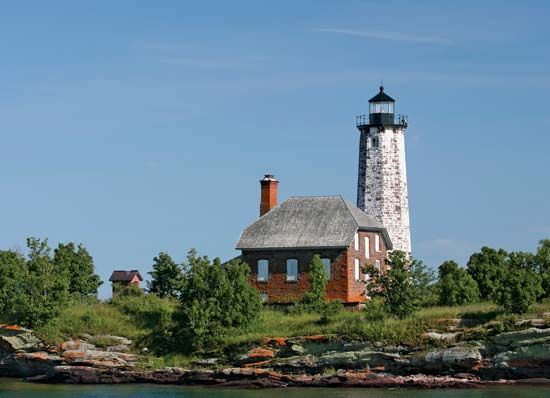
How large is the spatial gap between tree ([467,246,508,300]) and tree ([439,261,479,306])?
1.37m

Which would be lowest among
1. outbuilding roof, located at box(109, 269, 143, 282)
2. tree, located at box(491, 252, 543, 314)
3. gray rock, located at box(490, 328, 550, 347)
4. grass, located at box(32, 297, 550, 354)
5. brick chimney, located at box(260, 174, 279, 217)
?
gray rock, located at box(490, 328, 550, 347)

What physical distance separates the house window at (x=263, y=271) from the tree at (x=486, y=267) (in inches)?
425

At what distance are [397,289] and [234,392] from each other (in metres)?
10.3

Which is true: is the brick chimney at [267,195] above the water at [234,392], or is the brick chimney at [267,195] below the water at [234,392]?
above

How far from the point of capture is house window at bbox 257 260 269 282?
2584 inches

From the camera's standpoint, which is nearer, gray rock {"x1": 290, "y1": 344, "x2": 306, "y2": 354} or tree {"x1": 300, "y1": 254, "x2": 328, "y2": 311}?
gray rock {"x1": 290, "y1": 344, "x2": 306, "y2": 354}

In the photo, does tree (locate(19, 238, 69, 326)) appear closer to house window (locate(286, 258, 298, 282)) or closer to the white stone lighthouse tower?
house window (locate(286, 258, 298, 282))

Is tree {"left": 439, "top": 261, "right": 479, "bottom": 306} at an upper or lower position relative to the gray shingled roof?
lower

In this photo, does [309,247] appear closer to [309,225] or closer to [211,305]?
[309,225]

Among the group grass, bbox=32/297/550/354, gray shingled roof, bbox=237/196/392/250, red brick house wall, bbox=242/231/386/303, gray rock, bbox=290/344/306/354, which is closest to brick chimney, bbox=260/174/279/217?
gray shingled roof, bbox=237/196/392/250

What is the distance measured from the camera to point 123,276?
3462 inches

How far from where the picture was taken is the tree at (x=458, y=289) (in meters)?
60.0

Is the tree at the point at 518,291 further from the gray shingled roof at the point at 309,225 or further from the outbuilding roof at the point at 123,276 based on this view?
the outbuilding roof at the point at 123,276

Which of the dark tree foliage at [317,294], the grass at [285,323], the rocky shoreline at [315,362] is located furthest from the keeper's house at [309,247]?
the rocky shoreline at [315,362]
